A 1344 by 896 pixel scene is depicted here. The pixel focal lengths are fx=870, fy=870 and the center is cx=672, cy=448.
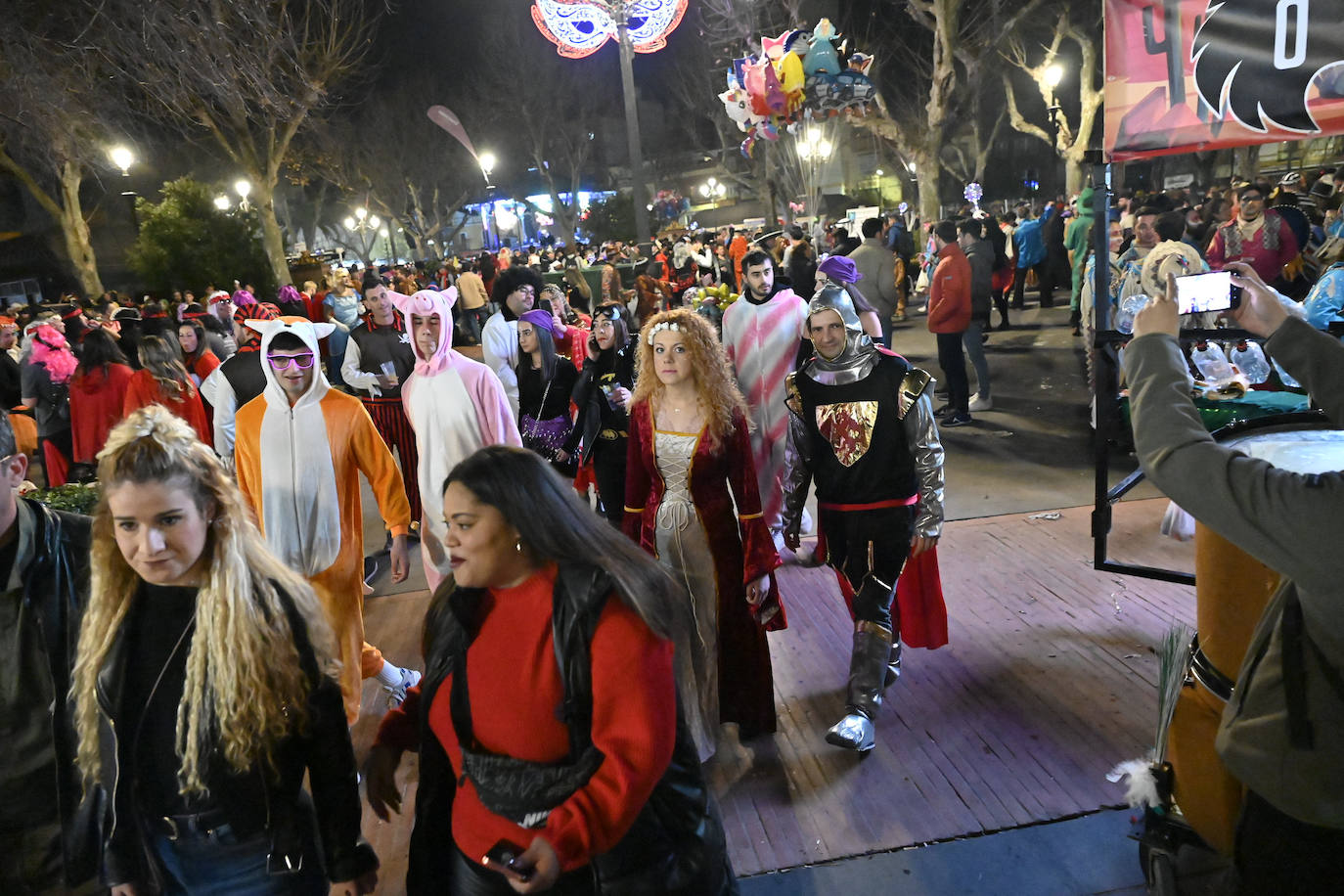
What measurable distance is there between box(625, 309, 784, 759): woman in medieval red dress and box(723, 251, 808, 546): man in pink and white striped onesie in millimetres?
1975

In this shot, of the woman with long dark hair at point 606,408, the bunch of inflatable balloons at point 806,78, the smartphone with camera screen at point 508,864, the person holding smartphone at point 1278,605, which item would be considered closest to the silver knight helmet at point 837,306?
the woman with long dark hair at point 606,408

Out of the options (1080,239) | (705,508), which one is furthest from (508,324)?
(1080,239)

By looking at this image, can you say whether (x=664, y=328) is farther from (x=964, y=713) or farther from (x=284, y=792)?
(x=284, y=792)

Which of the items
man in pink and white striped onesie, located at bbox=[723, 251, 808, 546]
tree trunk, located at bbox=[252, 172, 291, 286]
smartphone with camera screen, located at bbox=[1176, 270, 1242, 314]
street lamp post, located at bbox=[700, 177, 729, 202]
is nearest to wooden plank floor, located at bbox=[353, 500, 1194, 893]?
man in pink and white striped onesie, located at bbox=[723, 251, 808, 546]

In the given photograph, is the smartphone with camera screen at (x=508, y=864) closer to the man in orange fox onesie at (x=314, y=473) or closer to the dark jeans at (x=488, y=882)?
the dark jeans at (x=488, y=882)

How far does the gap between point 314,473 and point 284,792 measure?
2.11 metres

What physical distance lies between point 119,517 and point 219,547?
227 mm

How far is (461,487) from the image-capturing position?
6.35 feet

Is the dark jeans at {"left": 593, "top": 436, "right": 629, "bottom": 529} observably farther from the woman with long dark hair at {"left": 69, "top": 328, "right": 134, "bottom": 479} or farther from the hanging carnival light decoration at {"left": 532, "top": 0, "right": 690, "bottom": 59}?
the hanging carnival light decoration at {"left": 532, "top": 0, "right": 690, "bottom": 59}

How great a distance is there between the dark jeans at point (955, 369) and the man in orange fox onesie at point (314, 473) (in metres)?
6.60

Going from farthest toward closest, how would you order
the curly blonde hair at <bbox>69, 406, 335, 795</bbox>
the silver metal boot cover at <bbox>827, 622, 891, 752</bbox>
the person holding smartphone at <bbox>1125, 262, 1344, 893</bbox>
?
1. the silver metal boot cover at <bbox>827, 622, 891, 752</bbox>
2. the curly blonde hair at <bbox>69, 406, 335, 795</bbox>
3. the person holding smartphone at <bbox>1125, 262, 1344, 893</bbox>

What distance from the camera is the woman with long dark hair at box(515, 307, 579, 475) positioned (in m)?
5.71

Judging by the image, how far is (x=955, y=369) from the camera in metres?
9.23

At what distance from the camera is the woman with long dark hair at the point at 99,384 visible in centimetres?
631
